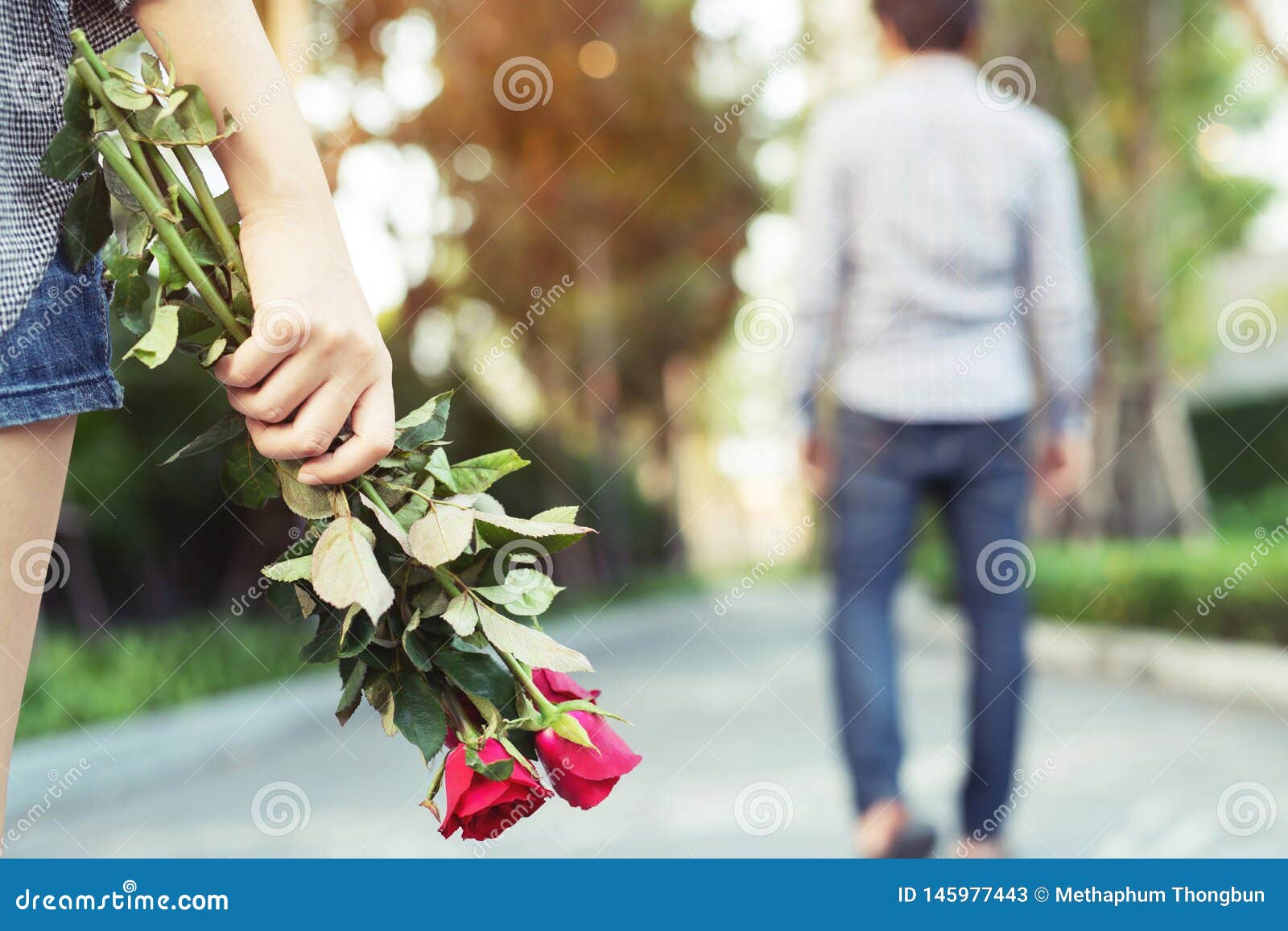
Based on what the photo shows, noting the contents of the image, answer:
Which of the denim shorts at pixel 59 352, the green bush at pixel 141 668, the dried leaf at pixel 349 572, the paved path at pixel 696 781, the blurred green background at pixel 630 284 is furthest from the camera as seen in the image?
the blurred green background at pixel 630 284

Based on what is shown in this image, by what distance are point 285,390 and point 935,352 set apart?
2.67 m

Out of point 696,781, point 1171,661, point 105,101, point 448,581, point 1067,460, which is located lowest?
point 1171,661

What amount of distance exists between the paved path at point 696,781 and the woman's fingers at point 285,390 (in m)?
3.10

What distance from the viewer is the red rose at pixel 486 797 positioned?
1.10 m

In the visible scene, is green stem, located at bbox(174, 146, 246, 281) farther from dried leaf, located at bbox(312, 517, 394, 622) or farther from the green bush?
the green bush

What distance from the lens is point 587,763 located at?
112 cm

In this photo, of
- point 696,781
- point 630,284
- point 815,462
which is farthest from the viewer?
point 630,284

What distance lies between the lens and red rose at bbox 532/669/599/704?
46.9 inches

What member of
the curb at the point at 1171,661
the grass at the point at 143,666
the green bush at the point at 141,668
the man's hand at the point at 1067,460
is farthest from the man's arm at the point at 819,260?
the grass at the point at 143,666

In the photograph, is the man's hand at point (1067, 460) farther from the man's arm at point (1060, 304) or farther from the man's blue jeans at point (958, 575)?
the man's blue jeans at point (958, 575)

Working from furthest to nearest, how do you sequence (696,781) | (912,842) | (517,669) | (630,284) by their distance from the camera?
(630,284), (696,781), (912,842), (517,669)

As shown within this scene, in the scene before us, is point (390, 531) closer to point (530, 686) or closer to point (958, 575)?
point (530, 686)

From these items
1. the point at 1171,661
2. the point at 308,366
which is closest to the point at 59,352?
the point at 308,366

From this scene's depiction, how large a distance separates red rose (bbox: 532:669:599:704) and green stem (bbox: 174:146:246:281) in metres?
0.46
